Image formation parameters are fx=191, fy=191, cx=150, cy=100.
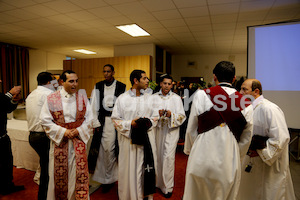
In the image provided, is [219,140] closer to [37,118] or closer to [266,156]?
[266,156]

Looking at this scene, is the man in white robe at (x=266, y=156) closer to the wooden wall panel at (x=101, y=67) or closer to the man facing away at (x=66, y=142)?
the man facing away at (x=66, y=142)

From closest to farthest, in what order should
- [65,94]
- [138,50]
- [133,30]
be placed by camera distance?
[65,94], [133,30], [138,50]

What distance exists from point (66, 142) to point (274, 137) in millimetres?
2020

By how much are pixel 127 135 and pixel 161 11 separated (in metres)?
2.91

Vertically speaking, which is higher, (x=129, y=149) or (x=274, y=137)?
(x=274, y=137)

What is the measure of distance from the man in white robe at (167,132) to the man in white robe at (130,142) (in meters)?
0.39

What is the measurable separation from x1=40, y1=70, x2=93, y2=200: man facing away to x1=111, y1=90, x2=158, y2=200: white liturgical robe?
0.40 metres

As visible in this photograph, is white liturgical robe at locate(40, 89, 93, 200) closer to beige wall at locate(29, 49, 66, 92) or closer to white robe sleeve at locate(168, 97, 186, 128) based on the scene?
white robe sleeve at locate(168, 97, 186, 128)

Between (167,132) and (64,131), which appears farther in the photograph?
(167,132)

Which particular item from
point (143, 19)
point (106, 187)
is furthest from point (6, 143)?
point (143, 19)

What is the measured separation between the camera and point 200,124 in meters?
1.63

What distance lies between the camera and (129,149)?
2.18 meters

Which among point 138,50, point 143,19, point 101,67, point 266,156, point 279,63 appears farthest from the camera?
point 101,67

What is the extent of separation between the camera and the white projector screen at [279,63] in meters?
3.52
